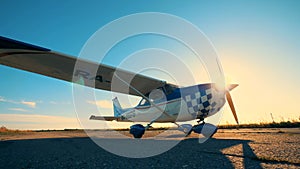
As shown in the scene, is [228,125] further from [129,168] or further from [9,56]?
[9,56]

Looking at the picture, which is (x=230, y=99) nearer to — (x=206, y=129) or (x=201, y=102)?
(x=201, y=102)

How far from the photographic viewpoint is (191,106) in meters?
6.40

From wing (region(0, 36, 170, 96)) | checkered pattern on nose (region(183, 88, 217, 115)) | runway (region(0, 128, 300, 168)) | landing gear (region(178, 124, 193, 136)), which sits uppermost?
wing (region(0, 36, 170, 96))

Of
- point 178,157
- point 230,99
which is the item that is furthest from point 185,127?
→ point 178,157

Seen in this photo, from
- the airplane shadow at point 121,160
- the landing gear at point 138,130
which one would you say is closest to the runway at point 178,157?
the airplane shadow at point 121,160

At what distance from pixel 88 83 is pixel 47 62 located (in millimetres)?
2032

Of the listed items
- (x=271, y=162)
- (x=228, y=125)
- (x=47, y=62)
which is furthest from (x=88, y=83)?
(x=228, y=125)

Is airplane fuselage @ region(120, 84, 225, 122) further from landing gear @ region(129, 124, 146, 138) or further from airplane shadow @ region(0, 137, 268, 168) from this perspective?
airplane shadow @ region(0, 137, 268, 168)

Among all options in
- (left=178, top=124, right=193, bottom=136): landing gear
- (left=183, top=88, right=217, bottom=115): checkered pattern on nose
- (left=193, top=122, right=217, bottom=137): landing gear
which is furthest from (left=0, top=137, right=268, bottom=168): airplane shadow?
(left=178, top=124, right=193, bottom=136): landing gear

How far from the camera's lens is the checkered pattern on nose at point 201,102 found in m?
6.20

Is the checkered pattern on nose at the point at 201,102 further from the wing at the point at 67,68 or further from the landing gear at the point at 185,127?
the wing at the point at 67,68

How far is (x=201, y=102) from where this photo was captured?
6227mm

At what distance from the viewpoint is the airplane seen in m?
5.26

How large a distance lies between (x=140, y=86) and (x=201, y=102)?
2.95 m
